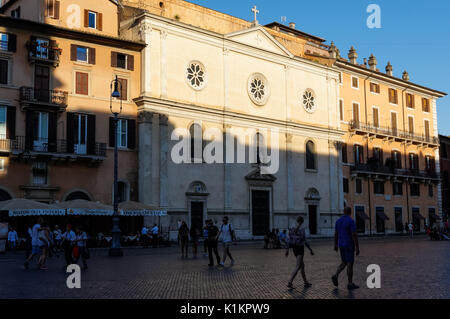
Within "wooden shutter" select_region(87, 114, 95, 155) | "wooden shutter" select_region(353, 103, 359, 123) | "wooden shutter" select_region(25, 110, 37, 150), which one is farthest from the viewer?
"wooden shutter" select_region(353, 103, 359, 123)

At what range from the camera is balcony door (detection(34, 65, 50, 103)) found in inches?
1237

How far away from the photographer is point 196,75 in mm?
38875

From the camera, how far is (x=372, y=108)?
54.2 metres

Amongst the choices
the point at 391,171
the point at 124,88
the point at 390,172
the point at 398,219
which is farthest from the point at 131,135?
the point at 398,219

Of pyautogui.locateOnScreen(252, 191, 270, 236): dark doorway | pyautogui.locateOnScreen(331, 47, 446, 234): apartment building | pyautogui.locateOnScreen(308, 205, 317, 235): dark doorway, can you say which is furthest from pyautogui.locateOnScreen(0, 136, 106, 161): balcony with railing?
pyautogui.locateOnScreen(331, 47, 446, 234): apartment building

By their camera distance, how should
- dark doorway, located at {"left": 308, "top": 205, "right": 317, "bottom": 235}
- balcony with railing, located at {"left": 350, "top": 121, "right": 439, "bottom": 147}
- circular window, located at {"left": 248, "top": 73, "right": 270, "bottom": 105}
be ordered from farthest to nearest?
balcony with railing, located at {"left": 350, "top": 121, "right": 439, "bottom": 147} → dark doorway, located at {"left": 308, "top": 205, "right": 317, "bottom": 235} → circular window, located at {"left": 248, "top": 73, "right": 270, "bottom": 105}

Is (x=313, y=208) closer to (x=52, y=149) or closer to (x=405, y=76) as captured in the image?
(x=52, y=149)

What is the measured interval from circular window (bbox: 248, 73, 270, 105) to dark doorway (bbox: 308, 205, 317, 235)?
10027mm

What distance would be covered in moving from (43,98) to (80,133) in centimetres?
296

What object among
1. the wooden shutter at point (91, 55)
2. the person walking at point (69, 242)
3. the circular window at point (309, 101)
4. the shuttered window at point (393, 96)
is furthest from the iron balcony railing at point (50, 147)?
the shuttered window at point (393, 96)

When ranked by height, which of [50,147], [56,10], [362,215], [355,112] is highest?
[56,10]

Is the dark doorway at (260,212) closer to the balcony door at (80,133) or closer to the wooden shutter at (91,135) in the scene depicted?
the wooden shutter at (91,135)

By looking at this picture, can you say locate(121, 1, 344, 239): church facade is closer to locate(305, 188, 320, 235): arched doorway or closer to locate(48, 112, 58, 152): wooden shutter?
locate(305, 188, 320, 235): arched doorway

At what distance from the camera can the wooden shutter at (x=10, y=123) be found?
99.3 ft
